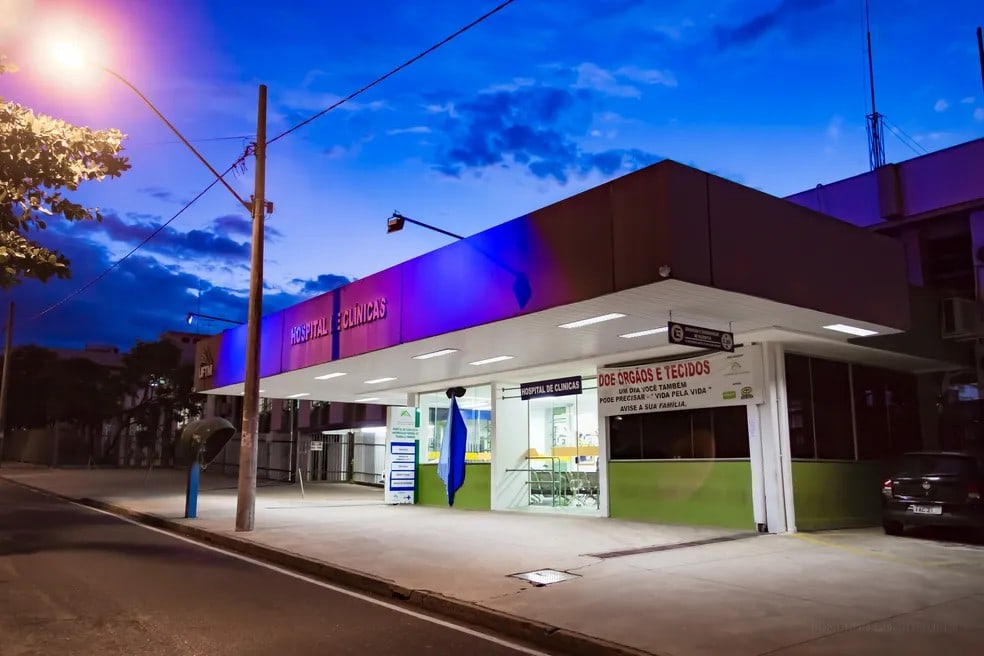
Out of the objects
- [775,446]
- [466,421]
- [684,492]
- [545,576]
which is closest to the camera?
[545,576]

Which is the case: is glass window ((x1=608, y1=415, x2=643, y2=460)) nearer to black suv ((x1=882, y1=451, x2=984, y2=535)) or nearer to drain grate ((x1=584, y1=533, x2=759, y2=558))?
drain grate ((x1=584, y1=533, x2=759, y2=558))

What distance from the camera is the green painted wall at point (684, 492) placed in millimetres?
14117

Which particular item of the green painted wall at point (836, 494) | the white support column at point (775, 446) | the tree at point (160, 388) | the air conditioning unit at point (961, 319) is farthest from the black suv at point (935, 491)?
the tree at point (160, 388)

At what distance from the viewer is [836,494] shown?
1465cm

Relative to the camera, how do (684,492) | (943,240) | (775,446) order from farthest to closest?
(943,240) < (684,492) < (775,446)

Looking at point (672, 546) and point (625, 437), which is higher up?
point (625, 437)

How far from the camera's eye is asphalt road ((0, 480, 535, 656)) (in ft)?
20.6

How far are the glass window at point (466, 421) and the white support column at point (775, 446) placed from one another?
808 centimetres

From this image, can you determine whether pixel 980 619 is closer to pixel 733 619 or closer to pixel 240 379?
pixel 733 619

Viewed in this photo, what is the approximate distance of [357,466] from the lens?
32969mm

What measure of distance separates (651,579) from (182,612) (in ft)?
17.6

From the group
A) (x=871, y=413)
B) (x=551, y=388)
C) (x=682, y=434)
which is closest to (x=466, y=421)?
(x=551, y=388)

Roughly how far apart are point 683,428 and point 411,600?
846 cm

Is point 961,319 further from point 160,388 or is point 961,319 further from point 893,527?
point 160,388
